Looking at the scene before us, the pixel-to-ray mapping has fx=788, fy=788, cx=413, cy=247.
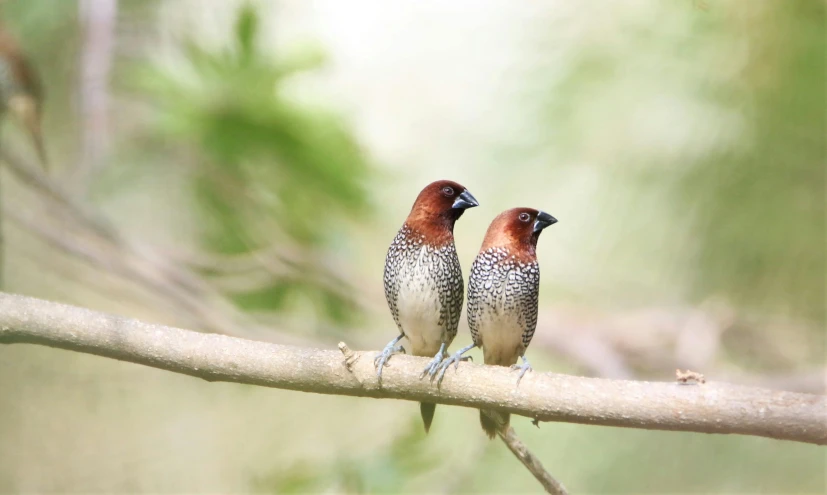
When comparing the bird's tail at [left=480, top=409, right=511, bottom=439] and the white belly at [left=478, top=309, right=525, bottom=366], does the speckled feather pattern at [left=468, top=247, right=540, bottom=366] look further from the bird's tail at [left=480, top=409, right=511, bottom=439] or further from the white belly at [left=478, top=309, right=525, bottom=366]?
the bird's tail at [left=480, top=409, right=511, bottom=439]

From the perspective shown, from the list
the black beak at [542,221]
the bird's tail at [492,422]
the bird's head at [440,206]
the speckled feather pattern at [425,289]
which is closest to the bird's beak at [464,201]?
the bird's head at [440,206]

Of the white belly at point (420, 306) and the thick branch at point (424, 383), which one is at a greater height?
the white belly at point (420, 306)

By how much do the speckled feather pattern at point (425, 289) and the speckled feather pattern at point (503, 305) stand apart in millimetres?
54

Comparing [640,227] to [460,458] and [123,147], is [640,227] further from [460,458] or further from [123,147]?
[123,147]

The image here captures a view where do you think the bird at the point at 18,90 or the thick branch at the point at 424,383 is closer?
the thick branch at the point at 424,383

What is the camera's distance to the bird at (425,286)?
1387 mm

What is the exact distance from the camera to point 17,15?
147 inches

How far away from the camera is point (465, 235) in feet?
8.82

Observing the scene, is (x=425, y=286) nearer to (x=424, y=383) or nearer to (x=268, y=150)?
(x=424, y=383)

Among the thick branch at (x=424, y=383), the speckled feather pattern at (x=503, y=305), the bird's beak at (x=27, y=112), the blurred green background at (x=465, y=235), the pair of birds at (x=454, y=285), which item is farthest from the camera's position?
the bird's beak at (x=27, y=112)

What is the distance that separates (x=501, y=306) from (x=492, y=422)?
0.20 meters

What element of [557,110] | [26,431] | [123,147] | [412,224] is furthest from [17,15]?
[412,224]

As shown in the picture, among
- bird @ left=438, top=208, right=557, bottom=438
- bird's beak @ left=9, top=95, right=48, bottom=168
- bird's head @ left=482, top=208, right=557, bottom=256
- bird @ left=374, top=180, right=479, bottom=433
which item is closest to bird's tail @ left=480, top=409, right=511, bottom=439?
bird @ left=438, top=208, right=557, bottom=438

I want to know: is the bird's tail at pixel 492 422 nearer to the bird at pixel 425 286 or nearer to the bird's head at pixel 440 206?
the bird at pixel 425 286
